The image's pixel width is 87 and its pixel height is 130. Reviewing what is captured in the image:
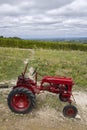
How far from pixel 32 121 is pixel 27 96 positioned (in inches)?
26.1

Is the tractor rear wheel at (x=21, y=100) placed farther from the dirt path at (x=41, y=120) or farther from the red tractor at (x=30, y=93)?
the dirt path at (x=41, y=120)

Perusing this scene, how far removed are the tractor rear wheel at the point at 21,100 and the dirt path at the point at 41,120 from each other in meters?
0.16

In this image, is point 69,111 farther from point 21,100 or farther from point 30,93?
point 21,100

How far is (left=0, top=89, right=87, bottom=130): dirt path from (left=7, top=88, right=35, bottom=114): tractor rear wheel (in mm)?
161

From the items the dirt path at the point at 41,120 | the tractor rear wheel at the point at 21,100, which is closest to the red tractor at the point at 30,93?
the tractor rear wheel at the point at 21,100

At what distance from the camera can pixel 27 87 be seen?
653 cm

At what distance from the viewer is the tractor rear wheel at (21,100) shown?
627 cm

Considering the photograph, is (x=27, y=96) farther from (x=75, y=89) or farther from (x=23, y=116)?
(x=75, y=89)

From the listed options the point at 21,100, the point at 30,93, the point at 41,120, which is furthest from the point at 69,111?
the point at 21,100

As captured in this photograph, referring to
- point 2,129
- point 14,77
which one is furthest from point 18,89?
point 14,77

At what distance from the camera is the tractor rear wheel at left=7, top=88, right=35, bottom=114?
6270 millimetres

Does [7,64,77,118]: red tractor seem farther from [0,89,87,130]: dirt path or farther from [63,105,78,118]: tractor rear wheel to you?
[0,89,87,130]: dirt path

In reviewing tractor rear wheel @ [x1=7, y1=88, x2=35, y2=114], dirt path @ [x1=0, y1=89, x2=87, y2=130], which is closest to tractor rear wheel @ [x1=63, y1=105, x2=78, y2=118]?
dirt path @ [x1=0, y1=89, x2=87, y2=130]

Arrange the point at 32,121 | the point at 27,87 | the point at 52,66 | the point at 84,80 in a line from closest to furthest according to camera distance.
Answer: the point at 32,121 < the point at 27,87 < the point at 84,80 < the point at 52,66
